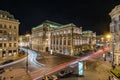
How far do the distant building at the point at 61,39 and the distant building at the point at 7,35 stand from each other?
921 inches

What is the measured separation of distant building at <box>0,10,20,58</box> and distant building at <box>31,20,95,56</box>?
2338 cm

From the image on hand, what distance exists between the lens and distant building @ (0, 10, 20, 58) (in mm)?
53000

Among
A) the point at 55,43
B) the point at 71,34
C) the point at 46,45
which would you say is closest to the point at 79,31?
the point at 71,34

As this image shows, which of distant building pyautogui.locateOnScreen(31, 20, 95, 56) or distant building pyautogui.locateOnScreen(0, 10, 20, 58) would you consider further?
distant building pyautogui.locateOnScreen(31, 20, 95, 56)

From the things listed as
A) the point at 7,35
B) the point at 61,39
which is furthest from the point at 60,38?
the point at 7,35

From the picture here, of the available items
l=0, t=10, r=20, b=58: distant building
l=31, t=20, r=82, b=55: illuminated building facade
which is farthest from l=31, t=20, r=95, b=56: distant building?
l=0, t=10, r=20, b=58: distant building

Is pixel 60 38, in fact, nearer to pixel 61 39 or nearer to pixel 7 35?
pixel 61 39

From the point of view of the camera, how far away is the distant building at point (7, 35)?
53000mm

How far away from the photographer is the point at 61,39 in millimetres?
73250

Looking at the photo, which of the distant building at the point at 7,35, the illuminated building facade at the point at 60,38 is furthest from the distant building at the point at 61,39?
the distant building at the point at 7,35

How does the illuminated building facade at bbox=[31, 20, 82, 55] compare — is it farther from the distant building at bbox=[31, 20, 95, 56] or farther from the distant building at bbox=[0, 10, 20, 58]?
the distant building at bbox=[0, 10, 20, 58]

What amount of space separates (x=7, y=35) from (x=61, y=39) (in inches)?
1209

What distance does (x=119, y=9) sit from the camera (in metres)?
37.2

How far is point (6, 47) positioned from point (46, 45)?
3613 cm
